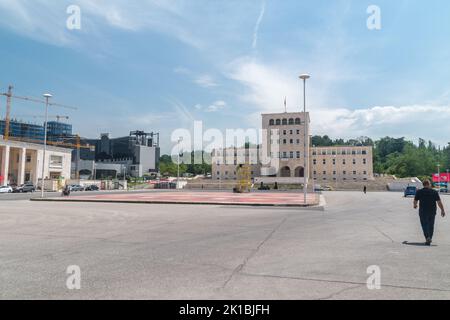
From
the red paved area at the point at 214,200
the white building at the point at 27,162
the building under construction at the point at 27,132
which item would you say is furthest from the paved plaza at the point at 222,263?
the building under construction at the point at 27,132

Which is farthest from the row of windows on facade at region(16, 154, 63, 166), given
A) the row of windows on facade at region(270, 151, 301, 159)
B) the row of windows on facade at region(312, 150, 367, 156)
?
the row of windows on facade at region(312, 150, 367, 156)

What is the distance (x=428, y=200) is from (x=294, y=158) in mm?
92832

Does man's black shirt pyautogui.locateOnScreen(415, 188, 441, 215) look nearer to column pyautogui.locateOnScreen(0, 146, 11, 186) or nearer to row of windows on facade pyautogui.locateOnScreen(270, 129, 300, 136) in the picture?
column pyautogui.locateOnScreen(0, 146, 11, 186)

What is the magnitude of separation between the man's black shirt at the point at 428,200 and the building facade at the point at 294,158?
84635 mm

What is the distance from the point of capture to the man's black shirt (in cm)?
884

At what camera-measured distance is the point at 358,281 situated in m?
5.48

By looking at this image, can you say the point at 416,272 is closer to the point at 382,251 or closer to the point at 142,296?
the point at 382,251

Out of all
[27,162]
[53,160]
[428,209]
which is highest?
[53,160]

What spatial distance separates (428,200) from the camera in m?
8.95

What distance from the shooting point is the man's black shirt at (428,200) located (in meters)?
8.84

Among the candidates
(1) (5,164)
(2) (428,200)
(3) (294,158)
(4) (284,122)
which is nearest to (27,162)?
(1) (5,164)

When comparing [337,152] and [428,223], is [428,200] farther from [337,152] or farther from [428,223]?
[337,152]

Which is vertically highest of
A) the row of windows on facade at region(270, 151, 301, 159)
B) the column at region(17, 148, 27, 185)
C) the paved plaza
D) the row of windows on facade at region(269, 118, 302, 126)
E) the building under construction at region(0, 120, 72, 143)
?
the building under construction at region(0, 120, 72, 143)

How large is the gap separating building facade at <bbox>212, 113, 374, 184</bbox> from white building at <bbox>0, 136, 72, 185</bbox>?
4346 cm
